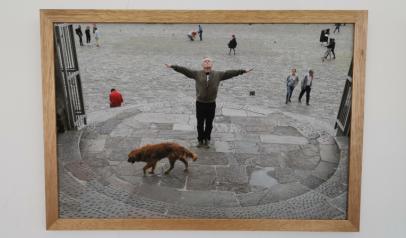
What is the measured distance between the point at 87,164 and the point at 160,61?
0.74m

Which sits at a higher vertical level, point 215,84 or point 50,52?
point 50,52

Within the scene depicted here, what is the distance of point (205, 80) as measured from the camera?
9.65 ft

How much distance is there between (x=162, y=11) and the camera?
9.42ft

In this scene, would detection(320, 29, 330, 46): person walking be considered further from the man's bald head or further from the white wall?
the man's bald head

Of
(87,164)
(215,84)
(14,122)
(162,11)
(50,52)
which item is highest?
(162,11)

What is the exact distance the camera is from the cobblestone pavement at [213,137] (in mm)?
2904

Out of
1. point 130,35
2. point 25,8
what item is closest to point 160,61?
point 130,35

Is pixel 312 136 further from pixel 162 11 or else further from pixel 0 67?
pixel 0 67

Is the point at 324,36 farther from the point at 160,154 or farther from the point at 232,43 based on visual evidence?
the point at 160,154

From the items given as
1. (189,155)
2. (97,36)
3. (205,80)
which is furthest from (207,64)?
(97,36)

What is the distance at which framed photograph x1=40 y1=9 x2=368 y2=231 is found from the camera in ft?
9.46

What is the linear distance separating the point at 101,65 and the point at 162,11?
47 cm

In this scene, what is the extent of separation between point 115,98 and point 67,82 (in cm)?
29

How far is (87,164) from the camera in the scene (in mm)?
2953
